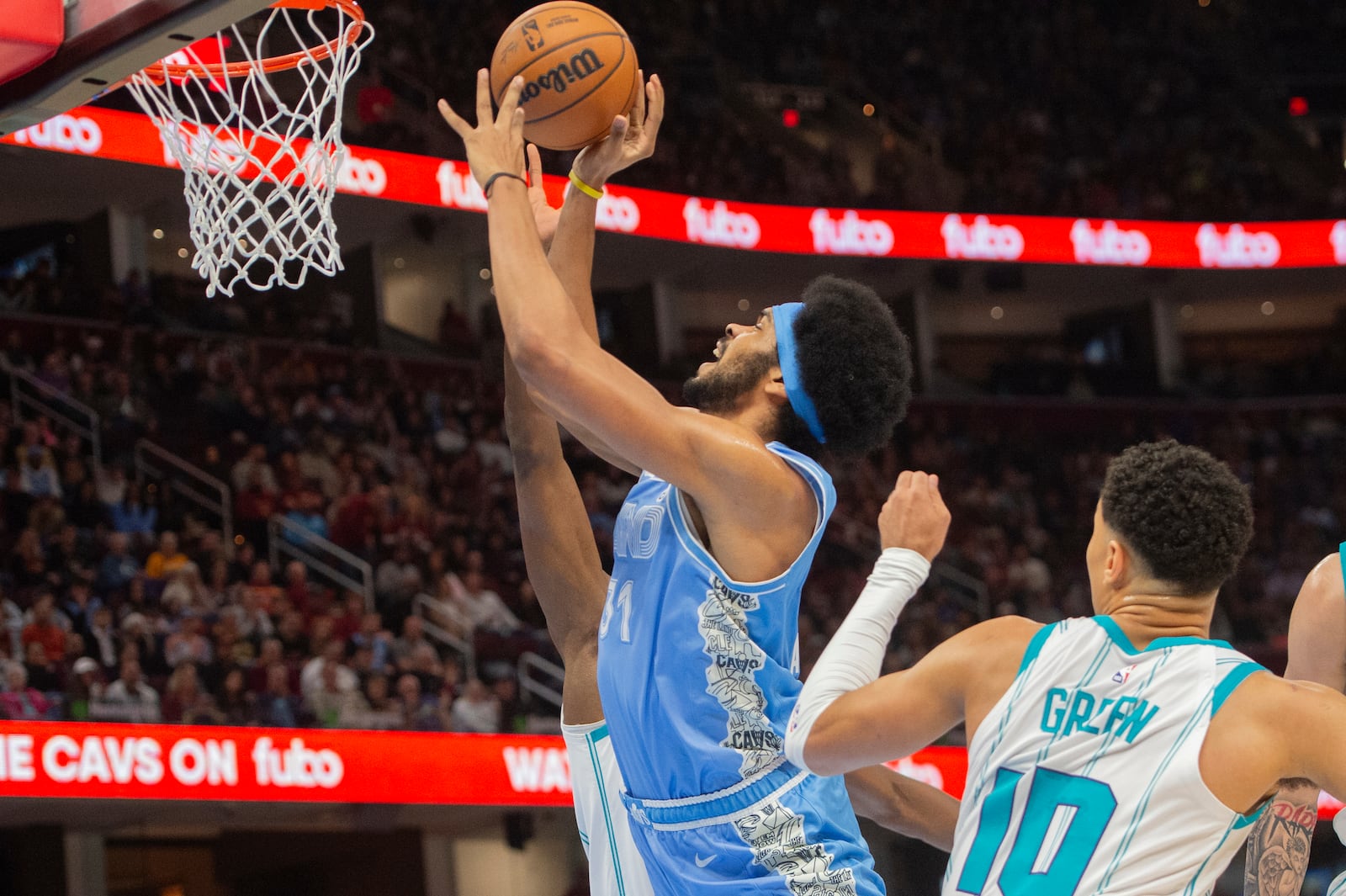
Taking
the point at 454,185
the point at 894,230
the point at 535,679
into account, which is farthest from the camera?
the point at 894,230

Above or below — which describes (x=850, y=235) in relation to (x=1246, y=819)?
above

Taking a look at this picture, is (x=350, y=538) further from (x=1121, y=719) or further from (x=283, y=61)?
(x=1121, y=719)

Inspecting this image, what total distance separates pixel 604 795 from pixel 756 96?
51.6ft

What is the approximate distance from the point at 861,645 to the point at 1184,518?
541 mm

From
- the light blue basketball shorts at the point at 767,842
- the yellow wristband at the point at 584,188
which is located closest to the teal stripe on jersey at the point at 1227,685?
the light blue basketball shorts at the point at 767,842

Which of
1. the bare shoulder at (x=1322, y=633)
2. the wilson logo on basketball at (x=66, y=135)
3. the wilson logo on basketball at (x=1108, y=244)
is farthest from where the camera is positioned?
the wilson logo on basketball at (x=1108, y=244)

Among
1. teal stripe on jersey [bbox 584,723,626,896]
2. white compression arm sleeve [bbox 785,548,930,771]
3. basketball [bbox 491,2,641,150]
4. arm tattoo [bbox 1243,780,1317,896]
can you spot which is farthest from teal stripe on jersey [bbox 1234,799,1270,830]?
basketball [bbox 491,2,641,150]

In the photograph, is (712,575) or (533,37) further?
(533,37)

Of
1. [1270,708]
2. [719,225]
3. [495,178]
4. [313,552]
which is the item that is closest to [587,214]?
[495,178]

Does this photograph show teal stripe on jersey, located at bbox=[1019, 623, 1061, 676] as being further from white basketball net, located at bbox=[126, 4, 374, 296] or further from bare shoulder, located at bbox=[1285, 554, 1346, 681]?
white basketball net, located at bbox=[126, 4, 374, 296]

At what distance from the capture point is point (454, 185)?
41.5 feet

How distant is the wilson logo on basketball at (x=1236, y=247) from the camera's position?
1653 centimetres

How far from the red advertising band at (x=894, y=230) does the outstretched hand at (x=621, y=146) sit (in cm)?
829

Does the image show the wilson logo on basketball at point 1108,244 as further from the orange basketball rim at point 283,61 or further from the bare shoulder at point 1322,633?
the bare shoulder at point 1322,633
